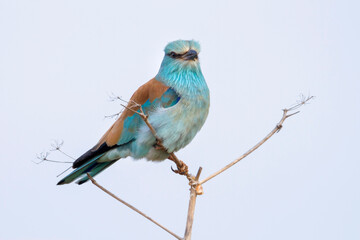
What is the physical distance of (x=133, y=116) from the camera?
4691mm

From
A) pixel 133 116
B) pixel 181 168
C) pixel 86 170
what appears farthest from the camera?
pixel 86 170

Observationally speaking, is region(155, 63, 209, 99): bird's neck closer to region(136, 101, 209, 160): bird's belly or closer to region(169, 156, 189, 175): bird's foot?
region(136, 101, 209, 160): bird's belly

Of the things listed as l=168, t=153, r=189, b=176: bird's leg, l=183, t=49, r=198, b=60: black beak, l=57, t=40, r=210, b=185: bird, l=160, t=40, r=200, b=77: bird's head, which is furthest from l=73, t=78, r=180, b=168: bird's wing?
l=168, t=153, r=189, b=176: bird's leg

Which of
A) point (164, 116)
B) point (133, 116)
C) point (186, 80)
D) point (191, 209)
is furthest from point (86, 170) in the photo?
point (191, 209)

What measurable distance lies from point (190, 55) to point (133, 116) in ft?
2.13

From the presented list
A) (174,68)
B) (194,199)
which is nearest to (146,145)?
(174,68)

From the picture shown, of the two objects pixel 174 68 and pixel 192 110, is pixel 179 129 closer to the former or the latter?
pixel 192 110

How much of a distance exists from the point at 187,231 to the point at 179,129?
1513 millimetres

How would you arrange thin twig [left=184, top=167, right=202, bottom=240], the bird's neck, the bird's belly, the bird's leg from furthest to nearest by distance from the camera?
1. the bird's neck
2. the bird's belly
3. the bird's leg
4. thin twig [left=184, top=167, right=202, bottom=240]

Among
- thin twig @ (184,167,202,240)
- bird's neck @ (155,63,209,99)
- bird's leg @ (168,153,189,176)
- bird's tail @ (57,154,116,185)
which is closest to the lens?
thin twig @ (184,167,202,240)

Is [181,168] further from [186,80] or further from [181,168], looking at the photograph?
[186,80]

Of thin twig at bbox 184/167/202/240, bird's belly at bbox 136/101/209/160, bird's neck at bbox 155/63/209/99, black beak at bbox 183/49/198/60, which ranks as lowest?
thin twig at bbox 184/167/202/240

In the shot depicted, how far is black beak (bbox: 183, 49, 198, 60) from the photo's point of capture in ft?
15.1

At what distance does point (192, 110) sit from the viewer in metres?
4.48
